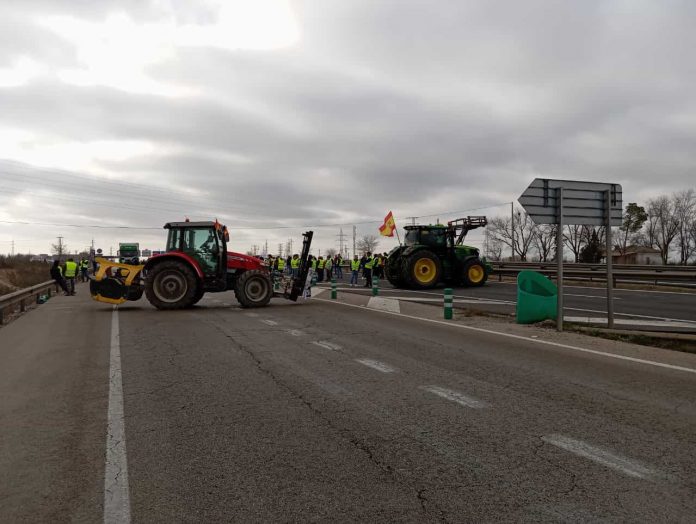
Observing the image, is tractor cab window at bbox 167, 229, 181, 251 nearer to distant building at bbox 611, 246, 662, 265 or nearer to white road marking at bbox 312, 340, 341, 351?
white road marking at bbox 312, 340, 341, 351

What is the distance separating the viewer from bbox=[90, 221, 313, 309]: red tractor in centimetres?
1534

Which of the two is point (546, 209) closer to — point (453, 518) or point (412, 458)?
point (412, 458)

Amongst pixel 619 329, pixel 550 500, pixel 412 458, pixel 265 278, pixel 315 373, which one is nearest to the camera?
pixel 550 500

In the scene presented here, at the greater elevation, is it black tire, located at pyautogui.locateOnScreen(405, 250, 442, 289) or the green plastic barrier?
black tire, located at pyautogui.locateOnScreen(405, 250, 442, 289)

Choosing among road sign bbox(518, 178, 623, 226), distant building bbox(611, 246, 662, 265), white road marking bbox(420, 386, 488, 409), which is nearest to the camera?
white road marking bbox(420, 386, 488, 409)

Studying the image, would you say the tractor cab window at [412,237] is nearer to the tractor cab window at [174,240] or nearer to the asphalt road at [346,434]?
the tractor cab window at [174,240]

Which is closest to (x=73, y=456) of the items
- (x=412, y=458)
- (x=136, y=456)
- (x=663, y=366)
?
(x=136, y=456)

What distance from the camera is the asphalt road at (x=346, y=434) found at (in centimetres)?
325

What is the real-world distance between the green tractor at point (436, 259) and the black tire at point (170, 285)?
10521 millimetres

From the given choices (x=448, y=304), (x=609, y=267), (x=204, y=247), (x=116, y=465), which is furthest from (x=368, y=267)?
(x=116, y=465)

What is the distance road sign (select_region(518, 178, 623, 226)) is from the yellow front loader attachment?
11.4 m

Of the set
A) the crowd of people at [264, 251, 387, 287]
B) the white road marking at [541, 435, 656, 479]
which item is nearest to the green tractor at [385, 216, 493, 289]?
the crowd of people at [264, 251, 387, 287]

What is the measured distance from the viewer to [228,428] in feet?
15.3

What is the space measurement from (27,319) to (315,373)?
11569 millimetres
